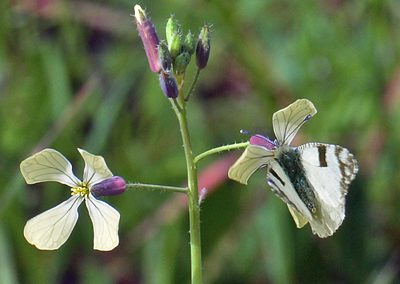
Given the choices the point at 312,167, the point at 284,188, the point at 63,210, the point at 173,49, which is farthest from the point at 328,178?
the point at 63,210

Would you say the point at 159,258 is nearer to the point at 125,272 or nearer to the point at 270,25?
the point at 125,272

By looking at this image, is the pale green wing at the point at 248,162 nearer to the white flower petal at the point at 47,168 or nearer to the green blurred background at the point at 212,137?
the white flower petal at the point at 47,168

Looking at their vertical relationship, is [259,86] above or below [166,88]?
above

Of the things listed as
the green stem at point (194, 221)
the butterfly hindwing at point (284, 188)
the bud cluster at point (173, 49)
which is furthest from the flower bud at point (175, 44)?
the butterfly hindwing at point (284, 188)

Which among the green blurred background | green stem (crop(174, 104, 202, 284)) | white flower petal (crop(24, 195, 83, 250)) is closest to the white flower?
white flower petal (crop(24, 195, 83, 250))

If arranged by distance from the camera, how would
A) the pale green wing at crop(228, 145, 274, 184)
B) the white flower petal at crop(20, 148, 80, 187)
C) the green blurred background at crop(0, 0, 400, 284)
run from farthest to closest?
the green blurred background at crop(0, 0, 400, 284), the white flower petal at crop(20, 148, 80, 187), the pale green wing at crop(228, 145, 274, 184)

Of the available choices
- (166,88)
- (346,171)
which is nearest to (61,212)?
(166,88)

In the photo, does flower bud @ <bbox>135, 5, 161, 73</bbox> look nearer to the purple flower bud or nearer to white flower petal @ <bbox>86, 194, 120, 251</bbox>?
the purple flower bud
